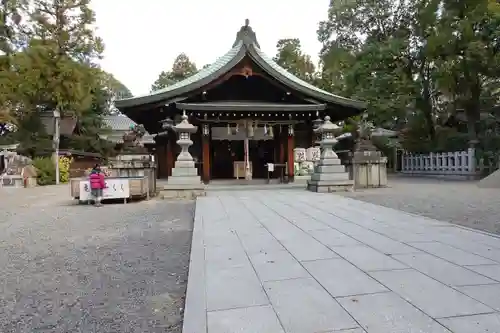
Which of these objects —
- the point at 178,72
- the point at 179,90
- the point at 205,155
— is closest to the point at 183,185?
the point at 205,155

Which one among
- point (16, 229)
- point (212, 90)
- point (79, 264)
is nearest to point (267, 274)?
point (79, 264)

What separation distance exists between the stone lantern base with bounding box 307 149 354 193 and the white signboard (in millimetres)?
5862

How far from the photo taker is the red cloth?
9.32 m

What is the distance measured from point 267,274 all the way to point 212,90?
12.2m

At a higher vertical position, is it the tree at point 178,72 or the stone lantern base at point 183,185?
the tree at point 178,72

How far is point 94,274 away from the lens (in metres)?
3.70

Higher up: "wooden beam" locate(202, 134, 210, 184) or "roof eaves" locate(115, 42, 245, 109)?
"roof eaves" locate(115, 42, 245, 109)

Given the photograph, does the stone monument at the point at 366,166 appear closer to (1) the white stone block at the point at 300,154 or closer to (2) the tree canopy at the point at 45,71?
(1) the white stone block at the point at 300,154

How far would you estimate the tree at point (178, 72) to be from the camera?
126 feet

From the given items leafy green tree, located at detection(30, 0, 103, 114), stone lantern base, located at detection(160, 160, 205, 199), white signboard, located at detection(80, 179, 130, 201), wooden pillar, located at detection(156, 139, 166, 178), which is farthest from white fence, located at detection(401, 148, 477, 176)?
leafy green tree, located at detection(30, 0, 103, 114)

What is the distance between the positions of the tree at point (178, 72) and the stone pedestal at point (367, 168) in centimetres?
2856

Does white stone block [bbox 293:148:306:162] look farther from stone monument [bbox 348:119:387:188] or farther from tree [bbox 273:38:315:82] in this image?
tree [bbox 273:38:315:82]

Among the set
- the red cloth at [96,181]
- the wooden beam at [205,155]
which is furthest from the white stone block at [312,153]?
the red cloth at [96,181]

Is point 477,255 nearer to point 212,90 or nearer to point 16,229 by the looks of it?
point 16,229
